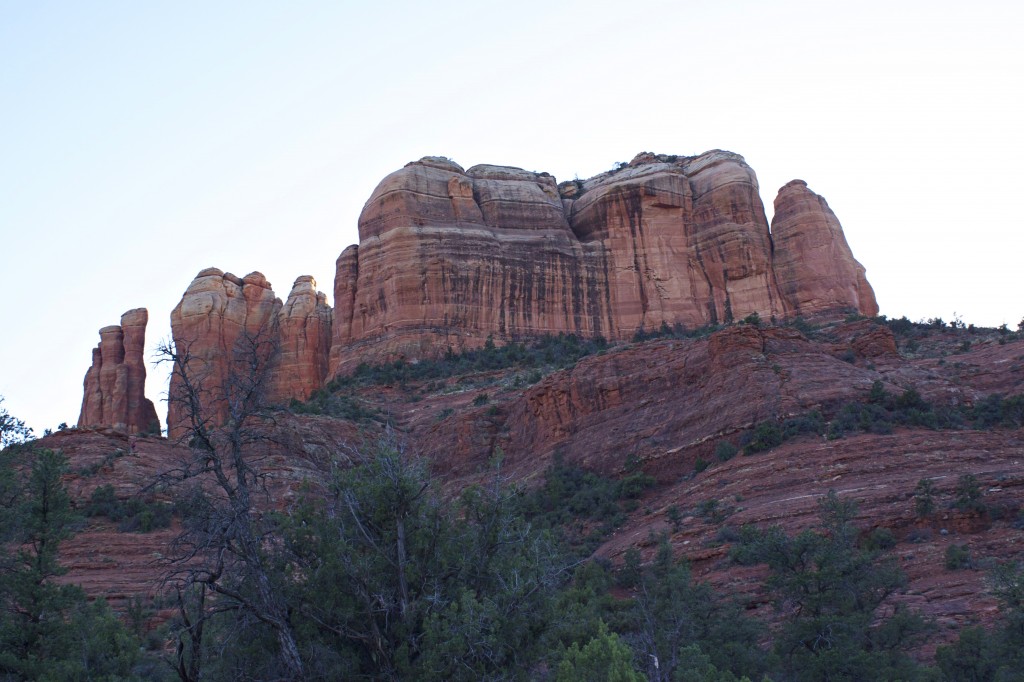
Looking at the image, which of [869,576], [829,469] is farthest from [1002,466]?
[869,576]

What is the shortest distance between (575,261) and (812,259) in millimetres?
15846

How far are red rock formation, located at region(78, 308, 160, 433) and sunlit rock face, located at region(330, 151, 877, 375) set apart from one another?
1786 cm

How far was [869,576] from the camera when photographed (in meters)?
21.8

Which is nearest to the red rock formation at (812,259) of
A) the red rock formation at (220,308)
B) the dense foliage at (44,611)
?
the red rock formation at (220,308)

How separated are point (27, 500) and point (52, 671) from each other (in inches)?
191

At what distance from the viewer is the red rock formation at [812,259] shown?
66750mm

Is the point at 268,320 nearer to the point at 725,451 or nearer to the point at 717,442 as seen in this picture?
the point at 717,442

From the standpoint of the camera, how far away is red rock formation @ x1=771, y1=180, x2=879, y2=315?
6675 cm

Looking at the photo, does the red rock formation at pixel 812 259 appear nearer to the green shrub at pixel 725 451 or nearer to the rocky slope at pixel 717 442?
the rocky slope at pixel 717 442

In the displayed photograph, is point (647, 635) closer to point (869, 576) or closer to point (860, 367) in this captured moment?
point (869, 576)

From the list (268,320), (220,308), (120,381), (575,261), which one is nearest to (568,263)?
(575,261)

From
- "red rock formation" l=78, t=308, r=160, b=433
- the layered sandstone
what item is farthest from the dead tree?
"red rock formation" l=78, t=308, r=160, b=433

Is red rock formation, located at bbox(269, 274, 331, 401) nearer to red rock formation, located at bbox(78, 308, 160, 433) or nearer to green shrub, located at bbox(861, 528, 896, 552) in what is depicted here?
red rock formation, located at bbox(78, 308, 160, 433)

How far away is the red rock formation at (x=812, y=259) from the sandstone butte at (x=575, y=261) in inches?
3.7
